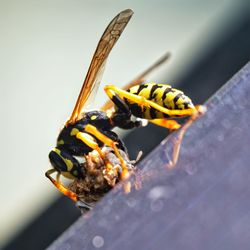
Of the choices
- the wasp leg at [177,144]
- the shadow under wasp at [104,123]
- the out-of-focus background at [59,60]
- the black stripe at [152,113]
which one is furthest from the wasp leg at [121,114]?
the out-of-focus background at [59,60]

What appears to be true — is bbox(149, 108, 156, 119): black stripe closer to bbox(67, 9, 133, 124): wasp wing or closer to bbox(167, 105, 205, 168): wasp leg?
bbox(67, 9, 133, 124): wasp wing

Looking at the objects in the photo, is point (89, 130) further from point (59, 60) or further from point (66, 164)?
point (59, 60)

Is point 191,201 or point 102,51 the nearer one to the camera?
point 191,201

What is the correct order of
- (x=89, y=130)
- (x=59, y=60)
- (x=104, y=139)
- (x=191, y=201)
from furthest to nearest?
(x=59, y=60), (x=89, y=130), (x=104, y=139), (x=191, y=201)

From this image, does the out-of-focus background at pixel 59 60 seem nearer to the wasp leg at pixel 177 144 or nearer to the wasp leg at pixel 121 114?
the wasp leg at pixel 121 114

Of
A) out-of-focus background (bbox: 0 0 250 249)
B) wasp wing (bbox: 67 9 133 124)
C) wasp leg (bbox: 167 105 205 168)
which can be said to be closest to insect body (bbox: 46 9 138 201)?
wasp wing (bbox: 67 9 133 124)

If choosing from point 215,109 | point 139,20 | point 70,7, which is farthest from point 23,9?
point 215,109

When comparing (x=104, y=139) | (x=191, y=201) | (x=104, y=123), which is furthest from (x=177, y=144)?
(x=104, y=123)

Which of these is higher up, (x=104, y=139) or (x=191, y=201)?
(x=191, y=201)
